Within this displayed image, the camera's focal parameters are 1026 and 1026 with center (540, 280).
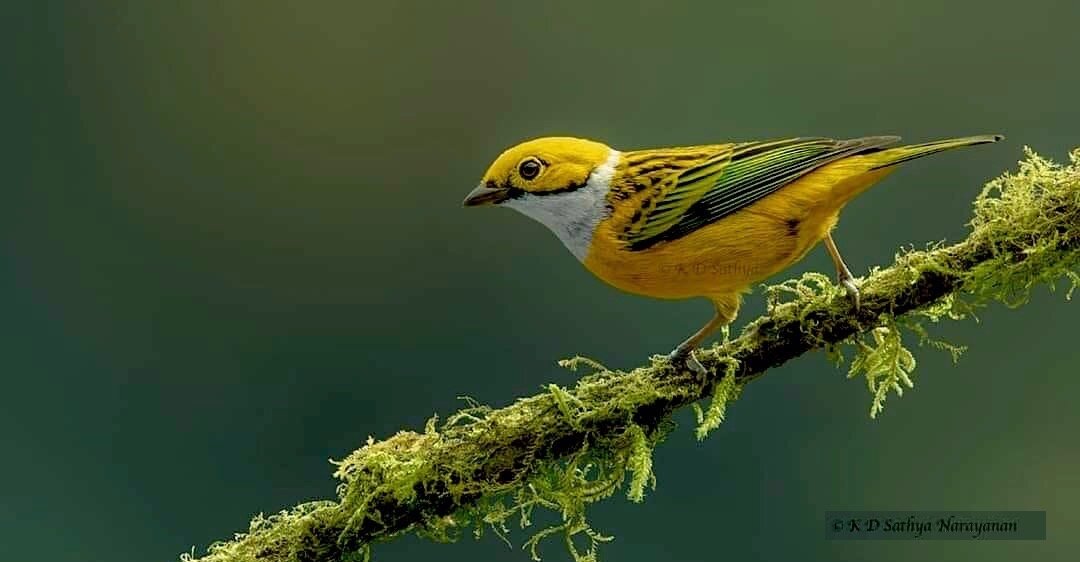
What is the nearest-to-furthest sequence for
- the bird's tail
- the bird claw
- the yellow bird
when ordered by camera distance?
the bird's tail
the bird claw
the yellow bird

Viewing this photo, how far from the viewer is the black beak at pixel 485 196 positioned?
349cm

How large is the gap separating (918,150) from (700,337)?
2.84ft

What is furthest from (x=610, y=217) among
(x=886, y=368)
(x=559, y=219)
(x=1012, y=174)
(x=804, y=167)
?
(x=1012, y=174)

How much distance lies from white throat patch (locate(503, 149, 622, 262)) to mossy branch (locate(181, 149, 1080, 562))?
25.2 inches

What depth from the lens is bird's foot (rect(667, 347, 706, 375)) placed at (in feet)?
10.0

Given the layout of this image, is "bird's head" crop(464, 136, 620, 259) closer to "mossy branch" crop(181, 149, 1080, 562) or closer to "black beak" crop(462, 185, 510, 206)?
"black beak" crop(462, 185, 510, 206)

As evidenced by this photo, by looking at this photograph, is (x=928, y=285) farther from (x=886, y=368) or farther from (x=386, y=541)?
(x=386, y=541)

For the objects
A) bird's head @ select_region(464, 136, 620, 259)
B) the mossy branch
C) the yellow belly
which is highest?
bird's head @ select_region(464, 136, 620, 259)

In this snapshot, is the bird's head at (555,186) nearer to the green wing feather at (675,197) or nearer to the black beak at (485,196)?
the black beak at (485,196)

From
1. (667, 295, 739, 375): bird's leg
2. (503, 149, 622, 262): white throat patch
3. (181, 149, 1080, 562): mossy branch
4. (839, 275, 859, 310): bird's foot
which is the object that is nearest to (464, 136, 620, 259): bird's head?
(503, 149, 622, 262): white throat patch

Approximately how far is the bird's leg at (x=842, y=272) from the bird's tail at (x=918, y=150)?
12.8 inches

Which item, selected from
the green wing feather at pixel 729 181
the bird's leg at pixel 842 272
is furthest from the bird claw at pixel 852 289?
the green wing feather at pixel 729 181

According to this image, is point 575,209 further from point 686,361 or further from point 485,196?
point 686,361

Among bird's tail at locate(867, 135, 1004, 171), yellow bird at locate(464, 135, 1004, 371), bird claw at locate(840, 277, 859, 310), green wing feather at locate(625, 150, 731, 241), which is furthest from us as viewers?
green wing feather at locate(625, 150, 731, 241)
